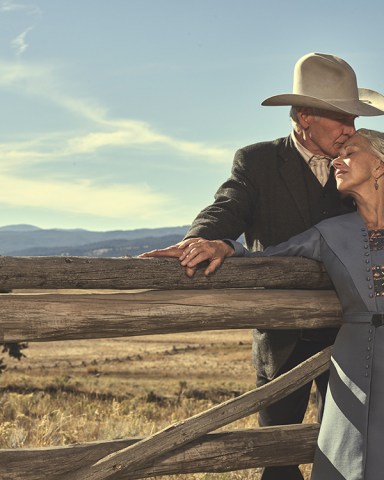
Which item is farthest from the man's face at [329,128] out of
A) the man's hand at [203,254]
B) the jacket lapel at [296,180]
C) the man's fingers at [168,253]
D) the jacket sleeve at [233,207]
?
the man's fingers at [168,253]

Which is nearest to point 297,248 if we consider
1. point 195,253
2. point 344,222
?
point 344,222

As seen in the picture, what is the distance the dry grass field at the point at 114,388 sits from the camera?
7496 mm

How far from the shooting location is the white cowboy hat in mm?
3941

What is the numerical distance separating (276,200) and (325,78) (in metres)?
0.71

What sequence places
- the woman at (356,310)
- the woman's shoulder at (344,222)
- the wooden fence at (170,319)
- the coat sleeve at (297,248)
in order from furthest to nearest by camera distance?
the coat sleeve at (297,248)
the woman's shoulder at (344,222)
the woman at (356,310)
the wooden fence at (170,319)

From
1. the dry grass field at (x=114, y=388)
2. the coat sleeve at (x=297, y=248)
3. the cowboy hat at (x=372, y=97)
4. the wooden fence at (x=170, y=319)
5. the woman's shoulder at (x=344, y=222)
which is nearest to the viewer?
the wooden fence at (x=170, y=319)

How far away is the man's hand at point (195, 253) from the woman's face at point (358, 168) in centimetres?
65

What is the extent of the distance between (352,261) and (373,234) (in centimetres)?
17

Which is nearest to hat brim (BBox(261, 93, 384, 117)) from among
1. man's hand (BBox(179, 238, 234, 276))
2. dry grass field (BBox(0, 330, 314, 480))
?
man's hand (BBox(179, 238, 234, 276))

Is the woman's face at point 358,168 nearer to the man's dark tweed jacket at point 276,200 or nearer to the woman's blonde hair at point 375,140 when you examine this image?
the woman's blonde hair at point 375,140

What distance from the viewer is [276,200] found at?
4.12m

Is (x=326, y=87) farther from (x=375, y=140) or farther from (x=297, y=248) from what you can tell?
(x=297, y=248)

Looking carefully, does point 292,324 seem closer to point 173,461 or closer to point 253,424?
point 173,461

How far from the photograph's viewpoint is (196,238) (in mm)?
3605
